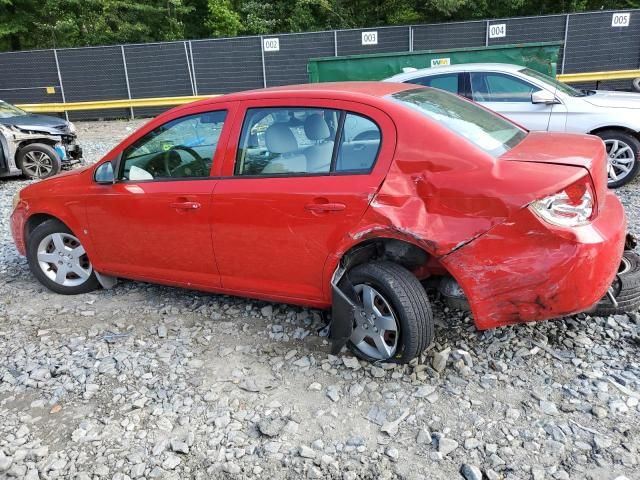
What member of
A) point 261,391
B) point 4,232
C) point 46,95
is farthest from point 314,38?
point 261,391

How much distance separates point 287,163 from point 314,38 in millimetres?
15324

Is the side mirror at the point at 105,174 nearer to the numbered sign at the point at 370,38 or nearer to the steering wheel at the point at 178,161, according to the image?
the steering wheel at the point at 178,161

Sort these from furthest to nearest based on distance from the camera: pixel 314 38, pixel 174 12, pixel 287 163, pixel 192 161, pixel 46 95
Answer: pixel 174 12 < pixel 46 95 < pixel 314 38 < pixel 192 161 < pixel 287 163

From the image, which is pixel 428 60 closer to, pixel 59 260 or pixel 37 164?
pixel 37 164

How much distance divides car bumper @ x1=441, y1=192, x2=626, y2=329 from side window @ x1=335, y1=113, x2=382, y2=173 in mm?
739

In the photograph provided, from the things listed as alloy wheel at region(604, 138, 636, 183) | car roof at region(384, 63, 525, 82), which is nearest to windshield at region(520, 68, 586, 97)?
car roof at region(384, 63, 525, 82)

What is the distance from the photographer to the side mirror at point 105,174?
422 cm

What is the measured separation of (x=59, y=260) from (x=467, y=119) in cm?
354

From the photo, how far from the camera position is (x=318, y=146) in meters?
3.47

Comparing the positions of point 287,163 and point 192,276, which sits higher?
point 287,163

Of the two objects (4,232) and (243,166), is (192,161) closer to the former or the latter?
(243,166)

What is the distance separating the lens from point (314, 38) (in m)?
17.7

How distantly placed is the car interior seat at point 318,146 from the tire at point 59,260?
7.74 ft

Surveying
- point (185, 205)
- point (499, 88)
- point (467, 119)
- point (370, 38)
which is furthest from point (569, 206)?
point (370, 38)
